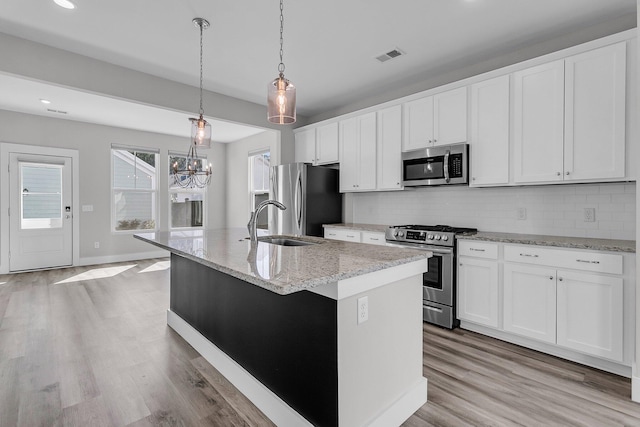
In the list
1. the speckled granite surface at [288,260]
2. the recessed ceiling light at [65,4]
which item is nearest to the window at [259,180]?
the recessed ceiling light at [65,4]

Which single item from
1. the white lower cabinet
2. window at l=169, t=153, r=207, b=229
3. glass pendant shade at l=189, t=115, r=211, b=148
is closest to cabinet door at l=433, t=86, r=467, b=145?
the white lower cabinet

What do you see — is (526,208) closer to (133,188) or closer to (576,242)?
(576,242)

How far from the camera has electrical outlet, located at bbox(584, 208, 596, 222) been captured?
2779mm

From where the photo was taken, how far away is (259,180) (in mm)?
7258

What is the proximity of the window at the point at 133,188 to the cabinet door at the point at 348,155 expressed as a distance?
14.9 ft

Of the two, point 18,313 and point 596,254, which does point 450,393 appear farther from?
point 18,313

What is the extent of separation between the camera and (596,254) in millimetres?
2318

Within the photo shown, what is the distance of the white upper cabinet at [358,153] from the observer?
13.8 ft

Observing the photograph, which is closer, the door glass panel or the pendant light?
the pendant light

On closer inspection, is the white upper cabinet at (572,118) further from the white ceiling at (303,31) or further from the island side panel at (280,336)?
the island side panel at (280,336)

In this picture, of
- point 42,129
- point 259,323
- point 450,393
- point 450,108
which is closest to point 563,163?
point 450,108

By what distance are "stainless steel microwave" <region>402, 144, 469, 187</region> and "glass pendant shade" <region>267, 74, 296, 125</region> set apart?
189 centimetres

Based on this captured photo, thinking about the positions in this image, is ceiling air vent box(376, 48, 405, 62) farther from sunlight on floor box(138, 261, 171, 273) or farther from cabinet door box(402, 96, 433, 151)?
sunlight on floor box(138, 261, 171, 273)

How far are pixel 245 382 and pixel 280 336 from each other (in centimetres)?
52
